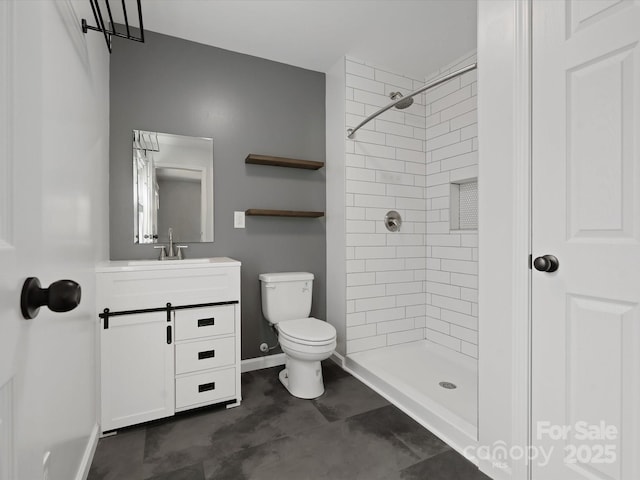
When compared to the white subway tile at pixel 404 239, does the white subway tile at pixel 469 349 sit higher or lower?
lower

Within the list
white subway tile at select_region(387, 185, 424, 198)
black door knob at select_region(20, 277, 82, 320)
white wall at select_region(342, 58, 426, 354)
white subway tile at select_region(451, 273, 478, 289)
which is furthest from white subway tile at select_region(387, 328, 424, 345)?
black door knob at select_region(20, 277, 82, 320)

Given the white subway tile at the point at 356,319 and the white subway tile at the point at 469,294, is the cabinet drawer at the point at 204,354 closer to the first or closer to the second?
the white subway tile at the point at 356,319

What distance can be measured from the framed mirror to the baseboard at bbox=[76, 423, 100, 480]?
1157 mm

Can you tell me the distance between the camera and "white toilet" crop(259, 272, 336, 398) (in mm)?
2053

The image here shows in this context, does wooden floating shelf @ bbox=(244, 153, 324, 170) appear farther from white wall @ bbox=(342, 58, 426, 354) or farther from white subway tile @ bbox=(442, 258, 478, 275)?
white subway tile @ bbox=(442, 258, 478, 275)

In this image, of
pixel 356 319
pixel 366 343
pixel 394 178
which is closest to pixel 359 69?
pixel 394 178

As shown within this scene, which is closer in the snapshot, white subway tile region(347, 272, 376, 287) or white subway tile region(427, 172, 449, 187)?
white subway tile region(347, 272, 376, 287)

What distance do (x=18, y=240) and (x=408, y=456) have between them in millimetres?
1766

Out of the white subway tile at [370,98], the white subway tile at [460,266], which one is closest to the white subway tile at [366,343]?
the white subway tile at [460,266]

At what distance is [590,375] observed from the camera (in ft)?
3.72

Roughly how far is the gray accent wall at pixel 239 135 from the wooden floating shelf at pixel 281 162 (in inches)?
2.8

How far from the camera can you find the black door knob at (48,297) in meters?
0.47

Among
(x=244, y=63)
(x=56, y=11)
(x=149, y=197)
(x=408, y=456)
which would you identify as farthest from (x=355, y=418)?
(x=244, y=63)

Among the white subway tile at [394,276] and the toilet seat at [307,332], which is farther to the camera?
the white subway tile at [394,276]
